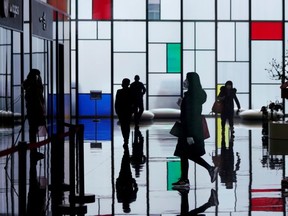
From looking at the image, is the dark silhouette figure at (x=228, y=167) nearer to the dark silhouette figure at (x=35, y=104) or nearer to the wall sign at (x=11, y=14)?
the dark silhouette figure at (x=35, y=104)

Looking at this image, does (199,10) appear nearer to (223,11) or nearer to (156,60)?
(223,11)

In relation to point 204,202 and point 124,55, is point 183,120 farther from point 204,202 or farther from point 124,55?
point 124,55

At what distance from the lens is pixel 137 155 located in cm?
1744

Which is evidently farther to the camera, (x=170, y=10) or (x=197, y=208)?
(x=170, y=10)

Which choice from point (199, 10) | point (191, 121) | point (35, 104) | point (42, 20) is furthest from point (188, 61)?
point (191, 121)

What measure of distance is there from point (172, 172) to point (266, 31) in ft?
83.7

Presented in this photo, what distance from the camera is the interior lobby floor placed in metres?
9.70

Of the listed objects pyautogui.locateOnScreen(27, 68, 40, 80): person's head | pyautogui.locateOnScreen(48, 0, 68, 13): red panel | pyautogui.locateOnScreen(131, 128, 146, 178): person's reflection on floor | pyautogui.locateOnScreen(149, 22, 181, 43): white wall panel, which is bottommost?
pyautogui.locateOnScreen(131, 128, 146, 178): person's reflection on floor

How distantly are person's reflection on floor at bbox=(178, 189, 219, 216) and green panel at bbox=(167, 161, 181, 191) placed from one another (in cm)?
72

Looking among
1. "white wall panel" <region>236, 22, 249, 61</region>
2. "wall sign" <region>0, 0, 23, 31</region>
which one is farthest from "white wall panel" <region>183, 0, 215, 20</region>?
"wall sign" <region>0, 0, 23, 31</region>

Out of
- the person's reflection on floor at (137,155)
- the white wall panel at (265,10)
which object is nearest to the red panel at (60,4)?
the person's reflection on floor at (137,155)

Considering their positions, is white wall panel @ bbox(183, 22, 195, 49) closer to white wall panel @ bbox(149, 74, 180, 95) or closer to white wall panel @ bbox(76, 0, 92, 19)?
white wall panel @ bbox(149, 74, 180, 95)

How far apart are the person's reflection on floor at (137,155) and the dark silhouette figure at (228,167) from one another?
156 centimetres

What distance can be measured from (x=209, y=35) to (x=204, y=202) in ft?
93.8
